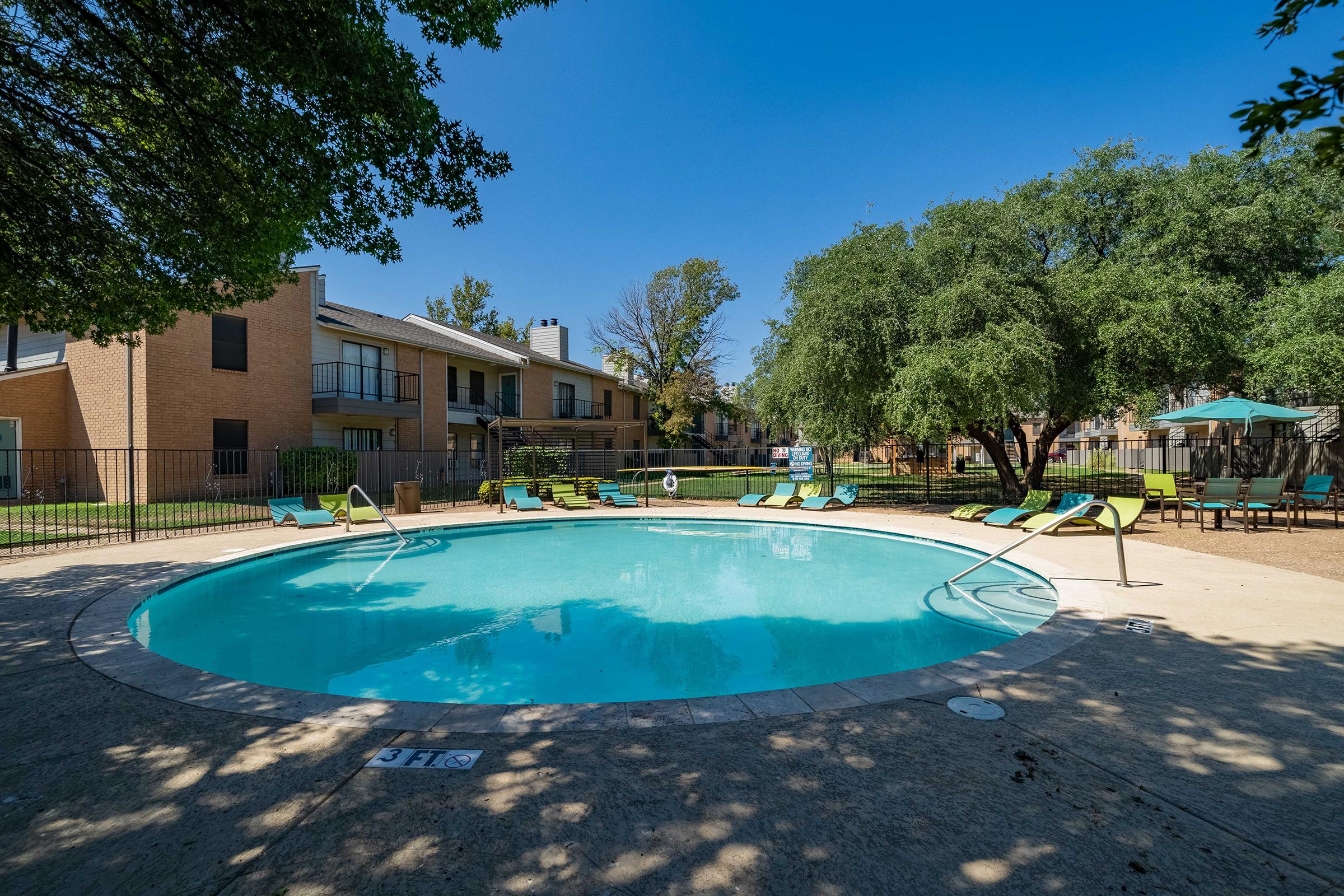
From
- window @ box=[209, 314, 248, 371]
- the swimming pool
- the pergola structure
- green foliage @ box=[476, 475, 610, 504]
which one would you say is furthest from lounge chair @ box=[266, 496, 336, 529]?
window @ box=[209, 314, 248, 371]

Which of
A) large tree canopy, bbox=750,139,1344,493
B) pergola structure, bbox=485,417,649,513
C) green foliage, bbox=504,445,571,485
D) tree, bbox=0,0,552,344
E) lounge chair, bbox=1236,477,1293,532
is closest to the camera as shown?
tree, bbox=0,0,552,344

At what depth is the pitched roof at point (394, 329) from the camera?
75.4 ft

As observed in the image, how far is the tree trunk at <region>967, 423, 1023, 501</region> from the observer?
1752 cm

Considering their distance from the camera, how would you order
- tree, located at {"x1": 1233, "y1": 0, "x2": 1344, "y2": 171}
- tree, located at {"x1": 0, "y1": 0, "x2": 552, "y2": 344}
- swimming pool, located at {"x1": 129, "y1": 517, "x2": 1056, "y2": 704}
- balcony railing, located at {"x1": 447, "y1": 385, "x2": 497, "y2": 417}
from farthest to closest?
balcony railing, located at {"x1": 447, "y1": 385, "x2": 497, "y2": 417}
swimming pool, located at {"x1": 129, "y1": 517, "x2": 1056, "y2": 704}
tree, located at {"x1": 0, "y1": 0, "x2": 552, "y2": 344}
tree, located at {"x1": 1233, "y1": 0, "x2": 1344, "y2": 171}

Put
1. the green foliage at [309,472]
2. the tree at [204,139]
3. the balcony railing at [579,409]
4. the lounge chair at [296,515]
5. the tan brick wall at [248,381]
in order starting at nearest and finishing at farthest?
the tree at [204,139] < the lounge chair at [296,515] < the tan brick wall at [248,381] < the green foliage at [309,472] < the balcony railing at [579,409]

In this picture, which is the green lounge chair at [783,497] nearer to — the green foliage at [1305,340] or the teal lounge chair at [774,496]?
the teal lounge chair at [774,496]

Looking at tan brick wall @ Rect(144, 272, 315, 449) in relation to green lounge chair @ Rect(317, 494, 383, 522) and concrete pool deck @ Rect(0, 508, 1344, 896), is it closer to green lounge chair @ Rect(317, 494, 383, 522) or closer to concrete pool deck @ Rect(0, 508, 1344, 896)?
green lounge chair @ Rect(317, 494, 383, 522)

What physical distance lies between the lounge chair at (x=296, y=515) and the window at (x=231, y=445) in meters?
6.10

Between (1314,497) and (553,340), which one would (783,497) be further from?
(553,340)

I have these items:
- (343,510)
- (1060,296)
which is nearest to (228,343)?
(343,510)

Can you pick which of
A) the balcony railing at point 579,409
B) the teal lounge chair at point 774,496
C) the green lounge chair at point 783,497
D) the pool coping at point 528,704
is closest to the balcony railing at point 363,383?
the balcony railing at point 579,409

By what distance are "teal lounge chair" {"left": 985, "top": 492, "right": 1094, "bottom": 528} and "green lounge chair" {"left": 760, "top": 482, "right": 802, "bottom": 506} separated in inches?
235

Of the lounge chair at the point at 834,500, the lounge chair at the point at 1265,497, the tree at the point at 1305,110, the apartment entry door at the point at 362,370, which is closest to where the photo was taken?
the tree at the point at 1305,110

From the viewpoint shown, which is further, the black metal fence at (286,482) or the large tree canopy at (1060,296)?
the black metal fence at (286,482)
